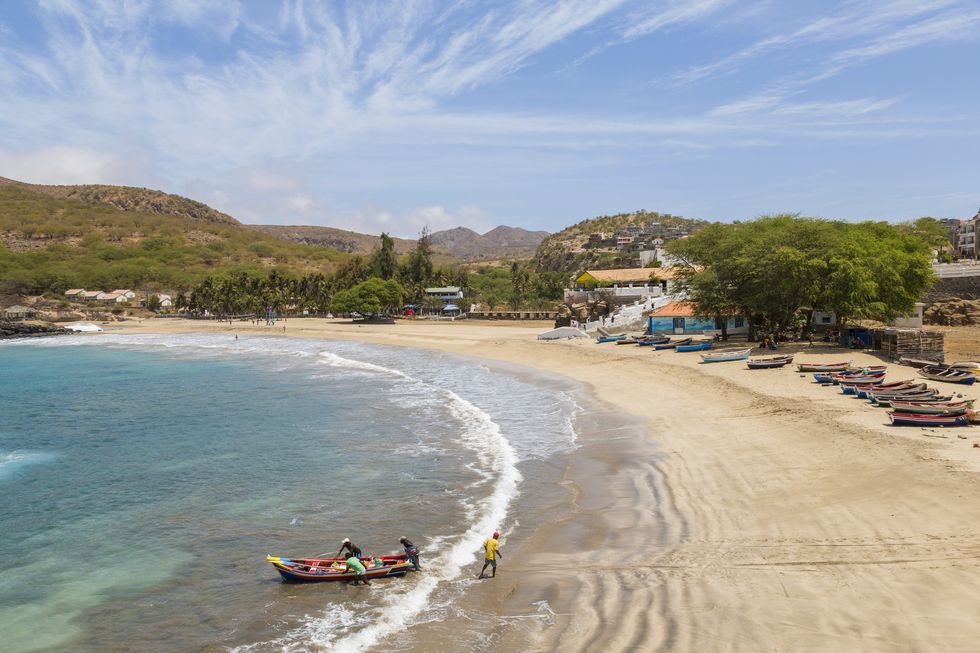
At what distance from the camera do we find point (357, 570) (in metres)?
13.8

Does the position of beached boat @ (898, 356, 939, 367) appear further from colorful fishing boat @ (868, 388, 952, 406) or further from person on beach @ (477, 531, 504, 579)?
person on beach @ (477, 531, 504, 579)

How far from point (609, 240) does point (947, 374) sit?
4729 inches

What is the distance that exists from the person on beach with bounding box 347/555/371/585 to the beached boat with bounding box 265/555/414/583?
0.21ft

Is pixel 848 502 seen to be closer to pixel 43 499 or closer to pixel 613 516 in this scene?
pixel 613 516

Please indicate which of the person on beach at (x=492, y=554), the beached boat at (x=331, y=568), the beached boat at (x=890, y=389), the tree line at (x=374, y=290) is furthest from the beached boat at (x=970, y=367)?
the tree line at (x=374, y=290)

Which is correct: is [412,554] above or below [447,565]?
above

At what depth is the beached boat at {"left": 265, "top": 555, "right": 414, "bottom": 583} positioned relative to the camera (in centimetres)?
1381

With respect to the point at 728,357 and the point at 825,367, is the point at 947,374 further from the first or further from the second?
the point at 728,357

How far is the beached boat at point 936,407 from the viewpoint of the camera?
21156 mm

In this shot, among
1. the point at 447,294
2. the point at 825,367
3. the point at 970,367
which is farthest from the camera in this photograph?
the point at 447,294

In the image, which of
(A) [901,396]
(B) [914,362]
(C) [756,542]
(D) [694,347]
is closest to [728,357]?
(D) [694,347]

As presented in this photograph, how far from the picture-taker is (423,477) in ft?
69.0

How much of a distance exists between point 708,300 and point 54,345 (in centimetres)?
7584

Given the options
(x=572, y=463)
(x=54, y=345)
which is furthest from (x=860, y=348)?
(x=54, y=345)
